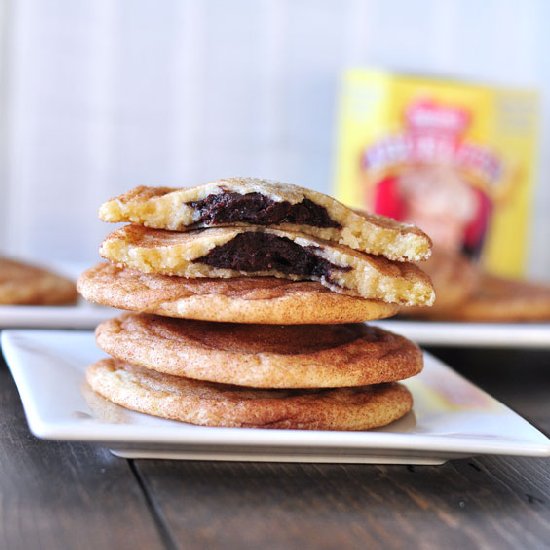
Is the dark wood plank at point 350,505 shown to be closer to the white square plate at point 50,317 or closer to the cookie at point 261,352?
the cookie at point 261,352

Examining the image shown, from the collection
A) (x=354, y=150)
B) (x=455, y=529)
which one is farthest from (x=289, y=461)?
(x=354, y=150)

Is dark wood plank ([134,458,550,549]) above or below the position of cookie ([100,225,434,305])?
below

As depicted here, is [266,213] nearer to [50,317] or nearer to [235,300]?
[235,300]

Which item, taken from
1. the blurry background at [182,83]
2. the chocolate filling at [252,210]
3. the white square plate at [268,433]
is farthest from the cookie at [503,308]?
the blurry background at [182,83]

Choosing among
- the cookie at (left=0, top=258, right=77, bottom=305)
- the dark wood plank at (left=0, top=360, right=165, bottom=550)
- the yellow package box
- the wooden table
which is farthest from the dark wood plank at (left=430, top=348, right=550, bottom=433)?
the yellow package box

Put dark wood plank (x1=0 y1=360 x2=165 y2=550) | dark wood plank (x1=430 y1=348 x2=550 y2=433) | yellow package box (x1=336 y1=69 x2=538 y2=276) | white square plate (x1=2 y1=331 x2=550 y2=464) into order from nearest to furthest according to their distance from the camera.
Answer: dark wood plank (x1=0 y1=360 x2=165 y2=550) → white square plate (x1=2 y1=331 x2=550 y2=464) → dark wood plank (x1=430 y1=348 x2=550 y2=433) → yellow package box (x1=336 y1=69 x2=538 y2=276)

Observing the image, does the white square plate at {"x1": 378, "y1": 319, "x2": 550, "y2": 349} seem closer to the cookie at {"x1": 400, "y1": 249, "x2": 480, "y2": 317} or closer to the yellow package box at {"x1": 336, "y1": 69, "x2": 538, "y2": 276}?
the cookie at {"x1": 400, "y1": 249, "x2": 480, "y2": 317}

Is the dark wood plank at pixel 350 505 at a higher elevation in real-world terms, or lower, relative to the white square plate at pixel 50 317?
higher
